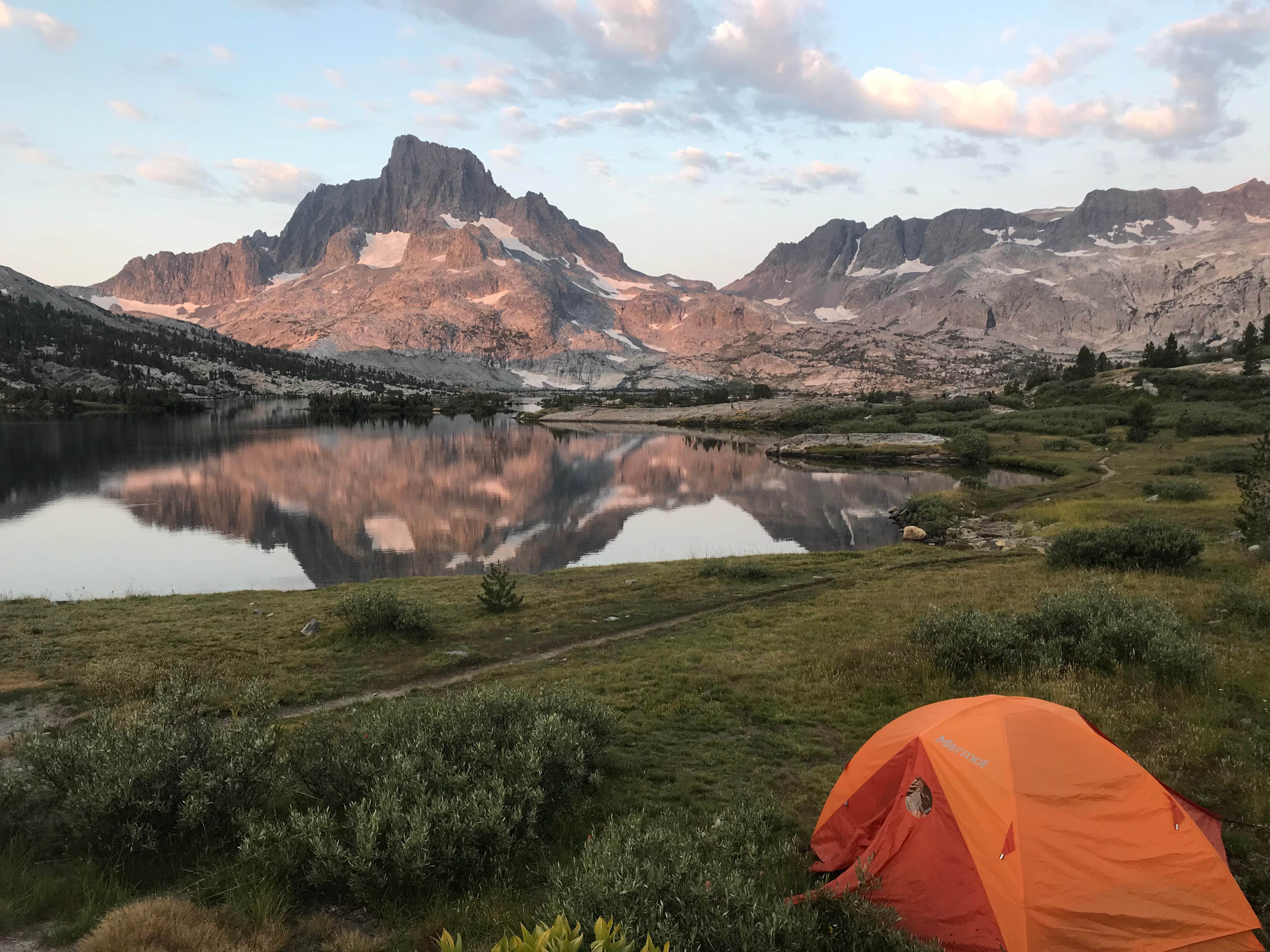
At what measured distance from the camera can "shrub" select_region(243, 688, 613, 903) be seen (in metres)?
6.78

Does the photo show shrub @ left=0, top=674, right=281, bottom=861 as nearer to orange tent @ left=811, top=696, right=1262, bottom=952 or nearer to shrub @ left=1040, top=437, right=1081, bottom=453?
orange tent @ left=811, top=696, right=1262, bottom=952

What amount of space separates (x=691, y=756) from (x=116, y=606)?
71.0 ft

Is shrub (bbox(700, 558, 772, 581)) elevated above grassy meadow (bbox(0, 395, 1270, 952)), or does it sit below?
below

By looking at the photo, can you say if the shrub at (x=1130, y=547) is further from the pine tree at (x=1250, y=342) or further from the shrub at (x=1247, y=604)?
the pine tree at (x=1250, y=342)

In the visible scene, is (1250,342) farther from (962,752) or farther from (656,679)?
(962,752)

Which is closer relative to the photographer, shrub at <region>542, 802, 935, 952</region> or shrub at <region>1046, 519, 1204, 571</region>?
shrub at <region>542, 802, 935, 952</region>

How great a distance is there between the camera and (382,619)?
18.2 metres

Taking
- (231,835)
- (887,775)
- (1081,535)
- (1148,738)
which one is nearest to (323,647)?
(231,835)

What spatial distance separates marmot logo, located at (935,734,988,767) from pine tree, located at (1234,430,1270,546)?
66.5 feet

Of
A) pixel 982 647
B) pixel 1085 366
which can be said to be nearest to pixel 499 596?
pixel 982 647

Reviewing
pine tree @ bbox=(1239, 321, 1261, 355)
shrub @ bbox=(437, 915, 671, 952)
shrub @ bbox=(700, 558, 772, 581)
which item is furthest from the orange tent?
pine tree @ bbox=(1239, 321, 1261, 355)

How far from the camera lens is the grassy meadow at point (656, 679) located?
6.73m

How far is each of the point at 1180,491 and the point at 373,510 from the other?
4999 cm

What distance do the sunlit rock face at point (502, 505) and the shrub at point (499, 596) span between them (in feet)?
40.6
